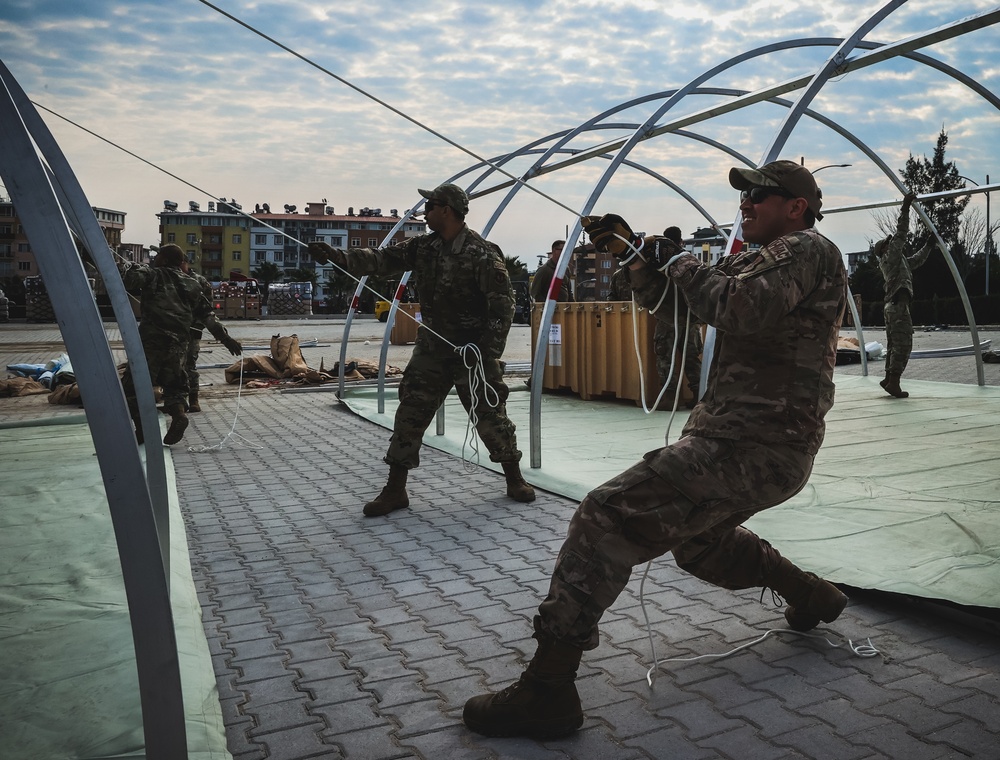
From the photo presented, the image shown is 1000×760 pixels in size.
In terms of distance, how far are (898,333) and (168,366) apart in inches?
346

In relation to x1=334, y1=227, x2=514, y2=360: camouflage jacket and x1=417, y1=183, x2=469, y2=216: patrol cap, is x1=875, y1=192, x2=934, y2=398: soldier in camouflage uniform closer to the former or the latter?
x1=334, y1=227, x2=514, y2=360: camouflage jacket

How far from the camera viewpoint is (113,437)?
2.09 m

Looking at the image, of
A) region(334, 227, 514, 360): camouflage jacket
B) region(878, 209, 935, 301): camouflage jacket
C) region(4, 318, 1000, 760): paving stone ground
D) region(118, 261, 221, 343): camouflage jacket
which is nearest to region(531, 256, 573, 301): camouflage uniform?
region(878, 209, 935, 301): camouflage jacket

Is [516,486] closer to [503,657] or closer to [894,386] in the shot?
[503,657]

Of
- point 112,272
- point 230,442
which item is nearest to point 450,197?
point 112,272

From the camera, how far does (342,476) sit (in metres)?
7.27

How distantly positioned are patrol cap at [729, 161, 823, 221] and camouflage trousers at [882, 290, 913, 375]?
8873 millimetres

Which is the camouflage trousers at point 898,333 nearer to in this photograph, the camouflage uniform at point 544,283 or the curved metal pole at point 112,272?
the camouflage uniform at point 544,283

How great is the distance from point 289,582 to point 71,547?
1467mm

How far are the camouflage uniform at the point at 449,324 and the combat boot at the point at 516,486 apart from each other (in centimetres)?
7

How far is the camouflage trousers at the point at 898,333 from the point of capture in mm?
11242

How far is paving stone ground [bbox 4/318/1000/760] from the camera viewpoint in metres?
2.83

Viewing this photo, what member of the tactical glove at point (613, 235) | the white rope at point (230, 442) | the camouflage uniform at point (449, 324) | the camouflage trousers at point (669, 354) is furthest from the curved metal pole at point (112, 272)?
the camouflage trousers at point (669, 354)

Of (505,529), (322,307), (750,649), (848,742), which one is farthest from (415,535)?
(322,307)
